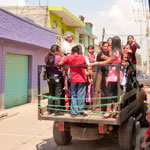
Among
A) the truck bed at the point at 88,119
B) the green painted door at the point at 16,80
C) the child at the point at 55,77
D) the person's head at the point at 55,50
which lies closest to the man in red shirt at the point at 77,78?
the truck bed at the point at 88,119

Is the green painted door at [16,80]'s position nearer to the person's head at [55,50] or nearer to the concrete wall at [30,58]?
the concrete wall at [30,58]

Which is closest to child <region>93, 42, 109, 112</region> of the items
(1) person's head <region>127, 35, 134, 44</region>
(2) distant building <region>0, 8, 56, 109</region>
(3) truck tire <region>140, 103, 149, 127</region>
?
(1) person's head <region>127, 35, 134, 44</region>

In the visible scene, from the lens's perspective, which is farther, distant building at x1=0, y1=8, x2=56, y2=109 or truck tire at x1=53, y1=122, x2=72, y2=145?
distant building at x1=0, y1=8, x2=56, y2=109

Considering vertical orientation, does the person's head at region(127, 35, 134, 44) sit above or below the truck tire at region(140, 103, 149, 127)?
above

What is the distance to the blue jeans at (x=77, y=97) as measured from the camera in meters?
5.19

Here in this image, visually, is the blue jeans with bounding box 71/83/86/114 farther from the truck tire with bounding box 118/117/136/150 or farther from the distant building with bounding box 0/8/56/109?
the distant building with bounding box 0/8/56/109

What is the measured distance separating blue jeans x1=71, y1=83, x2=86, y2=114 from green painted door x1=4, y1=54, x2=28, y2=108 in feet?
22.4

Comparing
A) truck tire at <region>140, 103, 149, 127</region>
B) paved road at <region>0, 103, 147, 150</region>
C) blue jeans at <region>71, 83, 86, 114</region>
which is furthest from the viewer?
truck tire at <region>140, 103, 149, 127</region>

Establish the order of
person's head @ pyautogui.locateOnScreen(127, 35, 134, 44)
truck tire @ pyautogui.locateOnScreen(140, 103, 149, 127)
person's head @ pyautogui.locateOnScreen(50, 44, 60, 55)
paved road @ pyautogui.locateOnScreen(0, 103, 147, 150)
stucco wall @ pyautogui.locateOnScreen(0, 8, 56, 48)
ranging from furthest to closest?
stucco wall @ pyautogui.locateOnScreen(0, 8, 56, 48) → truck tire @ pyautogui.locateOnScreen(140, 103, 149, 127) → person's head @ pyautogui.locateOnScreen(127, 35, 134, 44) → paved road @ pyautogui.locateOnScreen(0, 103, 147, 150) → person's head @ pyautogui.locateOnScreen(50, 44, 60, 55)

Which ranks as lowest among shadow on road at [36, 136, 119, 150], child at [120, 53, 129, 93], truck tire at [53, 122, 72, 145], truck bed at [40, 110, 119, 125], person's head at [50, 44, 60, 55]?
shadow on road at [36, 136, 119, 150]

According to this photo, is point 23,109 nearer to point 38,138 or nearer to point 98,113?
point 38,138

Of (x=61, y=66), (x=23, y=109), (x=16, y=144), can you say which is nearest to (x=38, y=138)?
(x=16, y=144)

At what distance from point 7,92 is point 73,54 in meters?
7.00

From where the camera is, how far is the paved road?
601 centimetres
